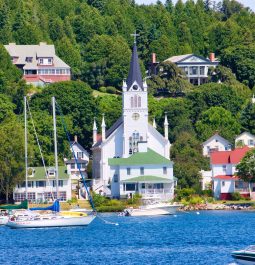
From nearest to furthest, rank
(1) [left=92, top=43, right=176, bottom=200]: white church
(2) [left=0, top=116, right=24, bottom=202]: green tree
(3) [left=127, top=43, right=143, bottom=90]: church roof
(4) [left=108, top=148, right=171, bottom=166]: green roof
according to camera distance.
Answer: (2) [left=0, top=116, right=24, bottom=202]: green tree
(1) [left=92, top=43, right=176, bottom=200]: white church
(4) [left=108, top=148, right=171, bottom=166]: green roof
(3) [left=127, top=43, right=143, bottom=90]: church roof

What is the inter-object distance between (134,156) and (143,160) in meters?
1.67

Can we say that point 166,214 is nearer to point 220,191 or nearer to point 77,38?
point 220,191

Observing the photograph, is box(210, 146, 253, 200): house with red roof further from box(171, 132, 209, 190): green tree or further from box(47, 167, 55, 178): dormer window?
box(47, 167, 55, 178): dormer window

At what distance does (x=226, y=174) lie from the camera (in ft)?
399

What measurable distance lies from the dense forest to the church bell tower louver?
14.0 feet

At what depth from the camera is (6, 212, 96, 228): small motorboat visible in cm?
9494

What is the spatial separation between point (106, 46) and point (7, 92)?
25931mm

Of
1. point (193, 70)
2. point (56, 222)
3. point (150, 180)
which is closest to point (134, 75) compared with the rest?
point (150, 180)

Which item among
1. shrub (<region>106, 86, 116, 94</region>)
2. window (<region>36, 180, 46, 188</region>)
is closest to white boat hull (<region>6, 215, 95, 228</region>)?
window (<region>36, 180, 46, 188</region>)

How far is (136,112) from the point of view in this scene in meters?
127

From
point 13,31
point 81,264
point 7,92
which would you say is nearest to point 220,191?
point 7,92

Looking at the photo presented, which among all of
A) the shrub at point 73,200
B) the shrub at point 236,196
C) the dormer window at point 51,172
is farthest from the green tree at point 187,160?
the dormer window at point 51,172

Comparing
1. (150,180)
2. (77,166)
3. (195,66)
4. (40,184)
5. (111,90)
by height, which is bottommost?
(40,184)

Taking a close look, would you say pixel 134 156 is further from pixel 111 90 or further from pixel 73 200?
pixel 111 90
